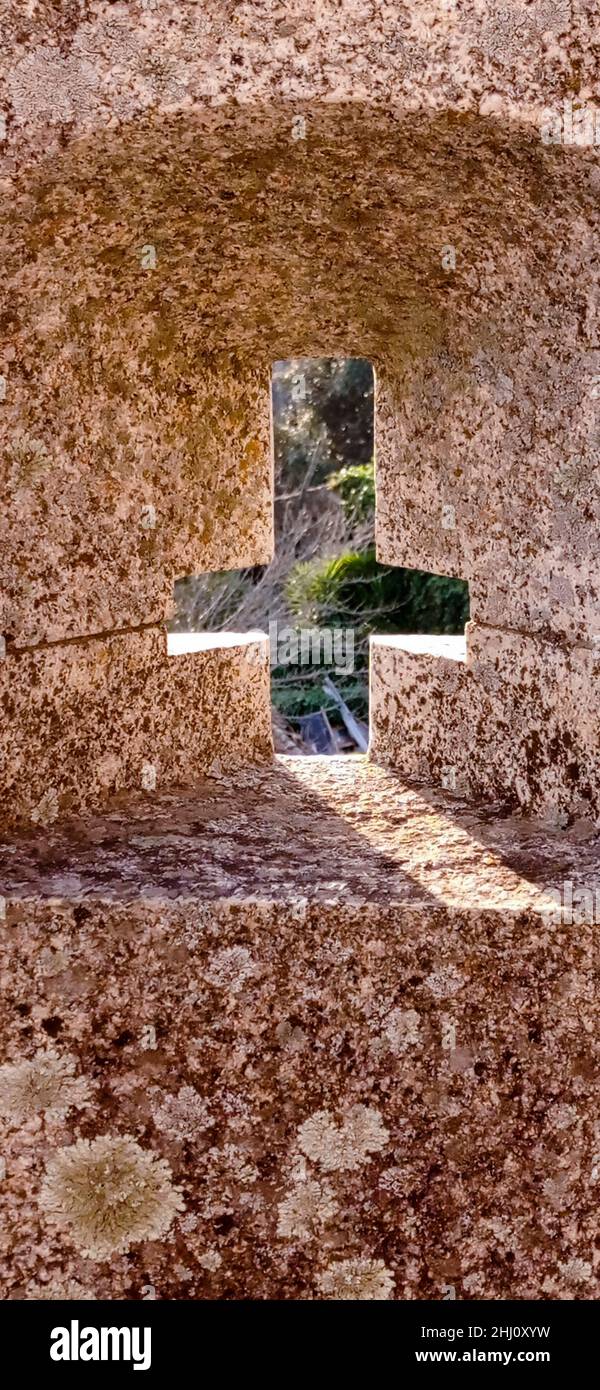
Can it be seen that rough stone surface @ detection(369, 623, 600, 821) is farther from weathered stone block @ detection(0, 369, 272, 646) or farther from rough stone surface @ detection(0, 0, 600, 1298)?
weathered stone block @ detection(0, 369, 272, 646)

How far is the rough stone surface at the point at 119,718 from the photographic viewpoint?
203 centimetres

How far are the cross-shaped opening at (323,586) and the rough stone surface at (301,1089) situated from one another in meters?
4.60

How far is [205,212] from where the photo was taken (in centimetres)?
184

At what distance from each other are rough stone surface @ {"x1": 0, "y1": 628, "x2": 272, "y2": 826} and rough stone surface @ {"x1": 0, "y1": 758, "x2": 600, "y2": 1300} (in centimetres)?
30

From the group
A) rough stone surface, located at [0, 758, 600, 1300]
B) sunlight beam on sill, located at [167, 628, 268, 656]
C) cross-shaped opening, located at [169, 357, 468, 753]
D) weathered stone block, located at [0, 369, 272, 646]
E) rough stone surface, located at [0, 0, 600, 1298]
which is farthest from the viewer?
cross-shaped opening, located at [169, 357, 468, 753]

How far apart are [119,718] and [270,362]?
74 centimetres

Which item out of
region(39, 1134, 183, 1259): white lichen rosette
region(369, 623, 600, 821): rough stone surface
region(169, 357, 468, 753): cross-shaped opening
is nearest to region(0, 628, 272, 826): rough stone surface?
region(369, 623, 600, 821): rough stone surface

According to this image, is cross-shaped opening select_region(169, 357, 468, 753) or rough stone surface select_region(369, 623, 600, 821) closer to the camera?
rough stone surface select_region(369, 623, 600, 821)

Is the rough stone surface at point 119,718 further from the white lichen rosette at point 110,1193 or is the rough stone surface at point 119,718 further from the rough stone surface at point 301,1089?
the white lichen rosette at point 110,1193

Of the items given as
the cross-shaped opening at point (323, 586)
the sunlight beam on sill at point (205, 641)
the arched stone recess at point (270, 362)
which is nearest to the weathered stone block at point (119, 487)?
the arched stone recess at point (270, 362)

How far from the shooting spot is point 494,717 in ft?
7.06

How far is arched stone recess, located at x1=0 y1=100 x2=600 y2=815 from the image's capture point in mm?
1734

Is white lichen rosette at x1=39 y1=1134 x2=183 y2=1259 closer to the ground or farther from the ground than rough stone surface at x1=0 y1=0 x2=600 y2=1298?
closer to the ground
